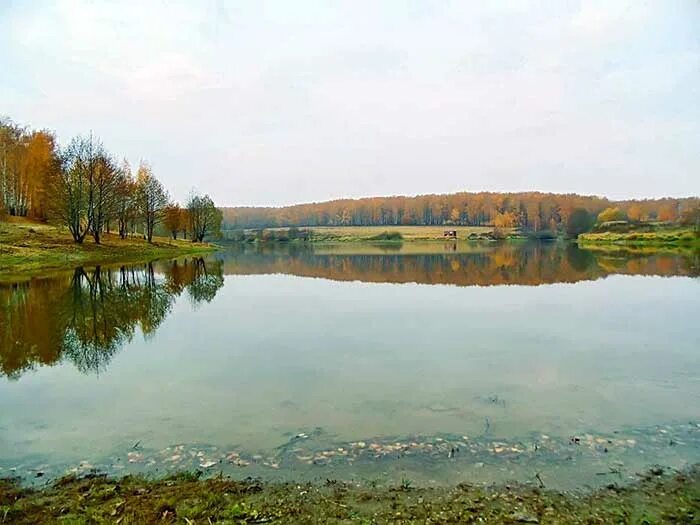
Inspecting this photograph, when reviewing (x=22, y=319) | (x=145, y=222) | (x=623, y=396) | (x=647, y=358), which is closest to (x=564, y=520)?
(x=623, y=396)

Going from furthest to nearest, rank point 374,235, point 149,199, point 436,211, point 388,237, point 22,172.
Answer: point 436,211 < point 374,235 < point 388,237 < point 149,199 < point 22,172

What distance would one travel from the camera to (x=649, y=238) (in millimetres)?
62688

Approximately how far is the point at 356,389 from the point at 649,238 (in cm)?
6660

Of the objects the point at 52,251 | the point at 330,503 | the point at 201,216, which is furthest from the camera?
the point at 201,216

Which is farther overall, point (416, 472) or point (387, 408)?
point (387, 408)

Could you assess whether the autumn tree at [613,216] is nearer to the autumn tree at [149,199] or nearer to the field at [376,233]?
the field at [376,233]

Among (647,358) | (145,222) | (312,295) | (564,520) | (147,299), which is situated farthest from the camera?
(145,222)

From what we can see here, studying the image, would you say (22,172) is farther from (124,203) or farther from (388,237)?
(388,237)

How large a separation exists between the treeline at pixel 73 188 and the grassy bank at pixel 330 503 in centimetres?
4194

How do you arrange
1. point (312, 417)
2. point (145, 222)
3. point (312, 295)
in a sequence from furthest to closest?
point (145, 222) → point (312, 295) → point (312, 417)

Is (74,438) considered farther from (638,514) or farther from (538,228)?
(538,228)

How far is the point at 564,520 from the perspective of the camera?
14.5 feet

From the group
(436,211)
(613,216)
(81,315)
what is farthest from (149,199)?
(436,211)

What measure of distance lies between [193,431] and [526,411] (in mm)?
4776
